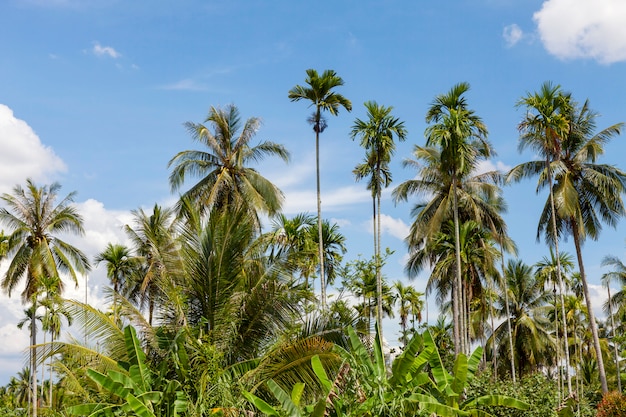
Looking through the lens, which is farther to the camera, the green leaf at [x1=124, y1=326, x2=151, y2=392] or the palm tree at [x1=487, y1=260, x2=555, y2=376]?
the palm tree at [x1=487, y1=260, x2=555, y2=376]

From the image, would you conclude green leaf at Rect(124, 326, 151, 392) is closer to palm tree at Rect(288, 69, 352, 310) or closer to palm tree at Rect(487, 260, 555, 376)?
palm tree at Rect(288, 69, 352, 310)

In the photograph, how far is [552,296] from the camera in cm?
5200

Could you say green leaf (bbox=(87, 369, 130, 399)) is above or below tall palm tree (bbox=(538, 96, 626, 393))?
below

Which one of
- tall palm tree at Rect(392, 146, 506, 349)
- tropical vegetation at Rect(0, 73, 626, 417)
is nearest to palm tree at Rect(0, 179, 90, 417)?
tropical vegetation at Rect(0, 73, 626, 417)

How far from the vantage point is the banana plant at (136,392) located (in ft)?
40.3

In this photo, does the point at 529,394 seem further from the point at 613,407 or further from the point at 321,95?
the point at 321,95

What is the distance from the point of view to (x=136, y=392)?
12797 millimetres

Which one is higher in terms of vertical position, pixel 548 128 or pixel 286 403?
pixel 548 128

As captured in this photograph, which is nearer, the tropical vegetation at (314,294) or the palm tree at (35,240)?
the tropical vegetation at (314,294)

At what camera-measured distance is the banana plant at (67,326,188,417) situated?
12.3 metres

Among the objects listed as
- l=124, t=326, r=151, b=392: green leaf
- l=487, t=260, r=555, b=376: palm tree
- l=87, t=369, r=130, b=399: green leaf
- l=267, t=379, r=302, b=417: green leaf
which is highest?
l=487, t=260, r=555, b=376: palm tree

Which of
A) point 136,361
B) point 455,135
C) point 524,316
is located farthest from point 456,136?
point 524,316

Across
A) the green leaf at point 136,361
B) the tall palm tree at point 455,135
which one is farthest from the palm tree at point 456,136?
the green leaf at point 136,361

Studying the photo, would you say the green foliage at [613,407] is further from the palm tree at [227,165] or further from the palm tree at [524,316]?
the palm tree at [524,316]
